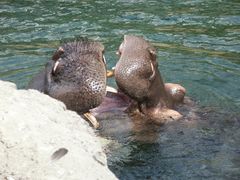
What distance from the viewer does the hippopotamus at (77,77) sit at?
13.8 ft

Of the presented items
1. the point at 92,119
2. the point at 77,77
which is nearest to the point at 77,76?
the point at 77,77

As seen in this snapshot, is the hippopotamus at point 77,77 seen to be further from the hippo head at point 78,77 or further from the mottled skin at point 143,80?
the mottled skin at point 143,80

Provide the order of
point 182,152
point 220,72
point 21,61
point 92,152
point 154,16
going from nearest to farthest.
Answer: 1. point 92,152
2. point 182,152
3. point 220,72
4. point 21,61
5. point 154,16

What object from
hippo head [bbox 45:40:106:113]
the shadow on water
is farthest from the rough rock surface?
the shadow on water

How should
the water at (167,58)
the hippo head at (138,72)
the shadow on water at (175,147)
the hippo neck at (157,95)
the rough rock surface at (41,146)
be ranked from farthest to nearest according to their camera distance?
the hippo neck at (157,95), the hippo head at (138,72), the water at (167,58), the shadow on water at (175,147), the rough rock surface at (41,146)

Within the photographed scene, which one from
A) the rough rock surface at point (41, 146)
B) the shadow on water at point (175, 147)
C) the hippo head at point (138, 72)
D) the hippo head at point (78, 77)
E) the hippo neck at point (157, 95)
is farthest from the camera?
the hippo neck at point (157, 95)

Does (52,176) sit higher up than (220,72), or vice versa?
(52,176)

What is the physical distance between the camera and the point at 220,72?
8109 mm

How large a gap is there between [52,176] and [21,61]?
598 centimetres

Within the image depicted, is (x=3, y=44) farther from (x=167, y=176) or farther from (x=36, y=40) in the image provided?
(x=167, y=176)

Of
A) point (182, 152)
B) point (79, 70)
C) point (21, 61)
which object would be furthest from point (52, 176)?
point (21, 61)

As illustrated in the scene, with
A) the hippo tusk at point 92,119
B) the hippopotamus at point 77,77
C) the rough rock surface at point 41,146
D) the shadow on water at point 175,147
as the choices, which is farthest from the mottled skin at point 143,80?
the rough rock surface at point 41,146

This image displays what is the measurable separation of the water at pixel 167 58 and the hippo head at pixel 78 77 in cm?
64

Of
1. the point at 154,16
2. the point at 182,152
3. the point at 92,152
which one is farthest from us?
the point at 154,16
